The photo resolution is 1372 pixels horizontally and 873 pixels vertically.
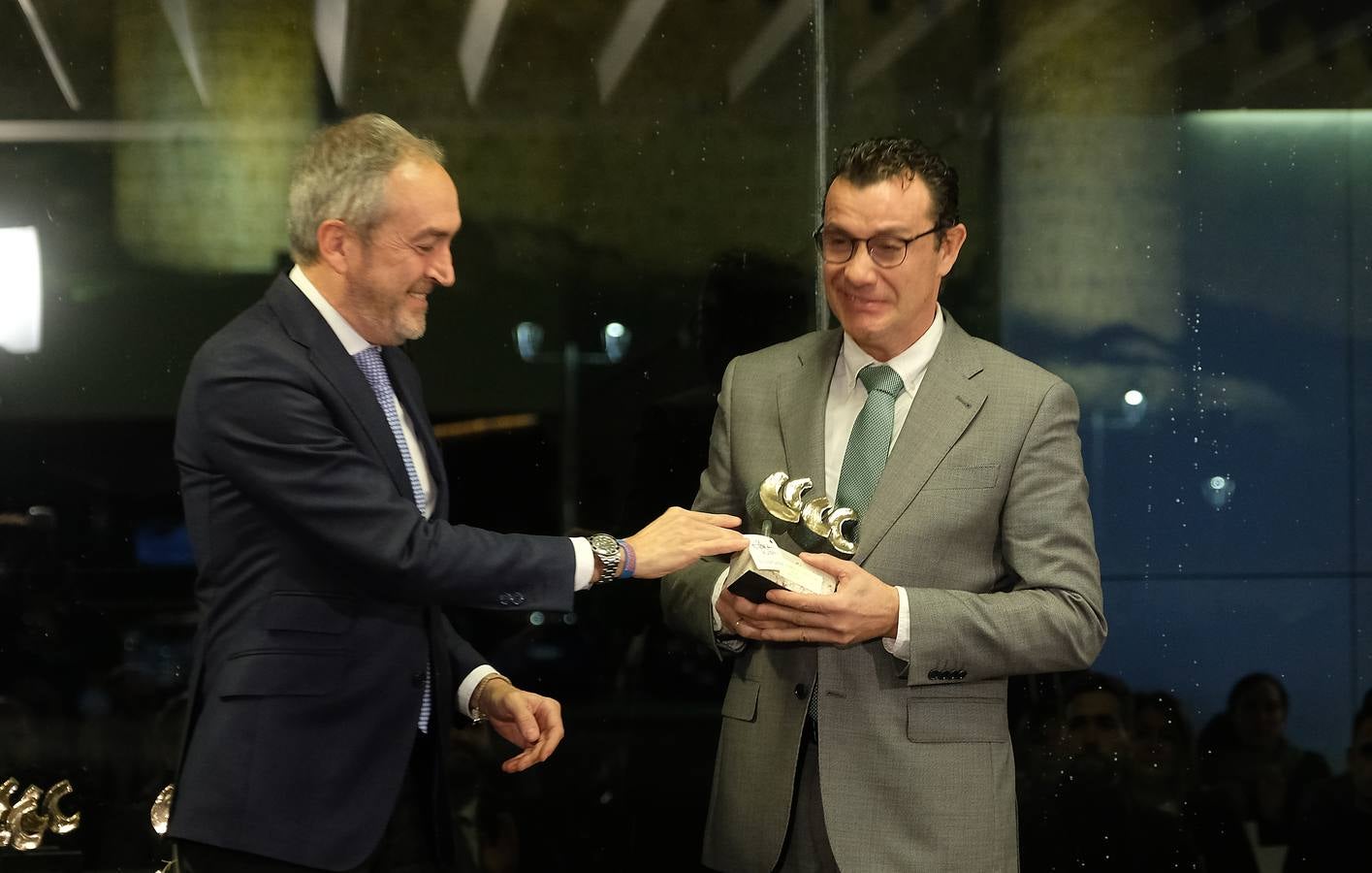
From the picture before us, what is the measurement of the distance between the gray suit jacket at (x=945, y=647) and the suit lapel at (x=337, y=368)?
2.16ft

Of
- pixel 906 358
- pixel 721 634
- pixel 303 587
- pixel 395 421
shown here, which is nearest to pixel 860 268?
pixel 906 358

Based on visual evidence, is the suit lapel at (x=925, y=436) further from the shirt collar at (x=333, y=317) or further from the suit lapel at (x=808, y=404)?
the shirt collar at (x=333, y=317)

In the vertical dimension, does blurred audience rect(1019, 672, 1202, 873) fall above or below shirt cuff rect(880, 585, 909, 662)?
below

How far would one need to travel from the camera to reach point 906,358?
8.59 ft

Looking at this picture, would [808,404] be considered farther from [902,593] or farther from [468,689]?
[468,689]

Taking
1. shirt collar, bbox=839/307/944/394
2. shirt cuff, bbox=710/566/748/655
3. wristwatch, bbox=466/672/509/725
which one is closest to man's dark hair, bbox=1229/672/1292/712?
shirt collar, bbox=839/307/944/394

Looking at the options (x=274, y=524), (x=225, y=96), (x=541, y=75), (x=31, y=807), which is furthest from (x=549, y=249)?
(x=31, y=807)

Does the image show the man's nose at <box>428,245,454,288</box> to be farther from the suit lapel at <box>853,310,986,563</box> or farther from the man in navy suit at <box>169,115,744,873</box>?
the suit lapel at <box>853,310,986,563</box>

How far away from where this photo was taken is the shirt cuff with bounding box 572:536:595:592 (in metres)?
2.36

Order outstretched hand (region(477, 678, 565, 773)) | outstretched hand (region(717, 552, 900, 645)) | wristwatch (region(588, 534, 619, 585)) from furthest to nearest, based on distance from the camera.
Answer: outstretched hand (region(477, 678, 565, 773)), wristwatch (region(588, 534, 619, 585)), outstretched hand (region(717, 552, 900, 645))

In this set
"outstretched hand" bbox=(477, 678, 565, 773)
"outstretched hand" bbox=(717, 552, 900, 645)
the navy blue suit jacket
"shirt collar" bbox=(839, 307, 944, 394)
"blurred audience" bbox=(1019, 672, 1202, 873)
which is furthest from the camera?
"blurred audience" bbox=(1019, 672, 1202, 873)

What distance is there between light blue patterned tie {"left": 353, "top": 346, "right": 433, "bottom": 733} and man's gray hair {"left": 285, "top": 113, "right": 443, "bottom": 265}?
189mm

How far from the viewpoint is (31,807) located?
10.1 feet

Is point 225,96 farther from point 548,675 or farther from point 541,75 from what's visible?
point 548,675
